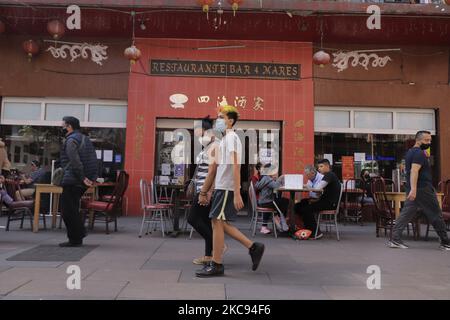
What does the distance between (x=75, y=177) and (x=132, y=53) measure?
5.28 meters

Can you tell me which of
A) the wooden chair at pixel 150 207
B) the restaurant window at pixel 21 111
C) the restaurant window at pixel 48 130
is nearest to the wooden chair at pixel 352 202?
the wooden chair at pixel 150 207

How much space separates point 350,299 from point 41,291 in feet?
9.35

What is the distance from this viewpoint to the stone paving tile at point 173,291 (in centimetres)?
388

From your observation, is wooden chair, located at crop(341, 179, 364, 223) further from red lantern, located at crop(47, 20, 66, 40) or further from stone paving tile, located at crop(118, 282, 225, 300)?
red lantern, located at crop(47, 20, 66, 40)

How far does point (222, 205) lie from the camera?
4.71 meters

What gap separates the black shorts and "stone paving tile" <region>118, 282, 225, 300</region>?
0.76 metres

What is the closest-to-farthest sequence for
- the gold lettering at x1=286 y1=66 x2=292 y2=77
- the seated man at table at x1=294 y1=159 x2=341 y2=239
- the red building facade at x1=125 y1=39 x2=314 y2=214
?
the seated man at table at x1=294 y1=159 x2=341 y2=239
the red building facade at x1=125 y1=39 x2=314 y2=214
the gold lettering at x1=286 y1=66 x2=292 y2=77

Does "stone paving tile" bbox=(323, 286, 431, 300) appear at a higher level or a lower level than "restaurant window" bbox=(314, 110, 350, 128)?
lower

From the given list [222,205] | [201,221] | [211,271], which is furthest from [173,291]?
[201,221]

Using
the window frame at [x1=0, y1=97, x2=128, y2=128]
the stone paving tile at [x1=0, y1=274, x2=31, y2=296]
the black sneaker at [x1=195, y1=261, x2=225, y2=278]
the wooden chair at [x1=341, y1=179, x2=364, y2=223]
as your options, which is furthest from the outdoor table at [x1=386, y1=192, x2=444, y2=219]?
the window frame at [x1=0, y1=97, x2=128, y2=128]

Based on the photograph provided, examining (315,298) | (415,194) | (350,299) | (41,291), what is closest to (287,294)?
(315,298)

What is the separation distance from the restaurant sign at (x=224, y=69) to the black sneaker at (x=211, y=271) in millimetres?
7797

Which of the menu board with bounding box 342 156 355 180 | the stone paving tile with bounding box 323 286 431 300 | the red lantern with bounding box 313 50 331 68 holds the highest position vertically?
the red lantern with bounding box 313 50 331 68

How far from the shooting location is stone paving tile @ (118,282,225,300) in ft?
12.7
